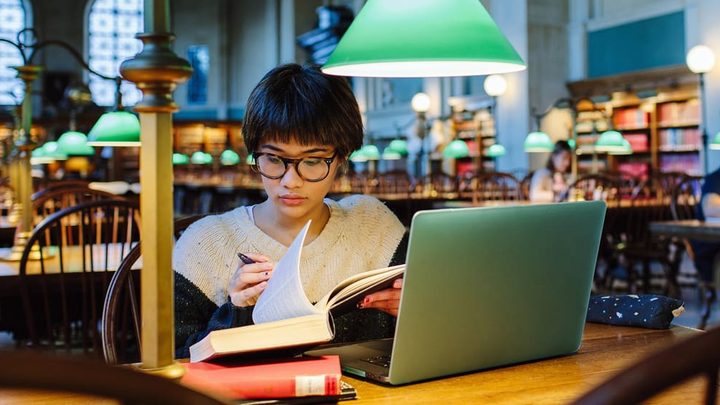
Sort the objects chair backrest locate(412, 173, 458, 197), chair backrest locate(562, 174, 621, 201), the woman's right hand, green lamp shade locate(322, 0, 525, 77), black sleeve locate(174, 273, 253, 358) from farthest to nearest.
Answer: chair backrest locate(412, 173, 458, 197)
chair backrest locate(562, 174, 621, 201)
black sleeve locate(174, 273, 253, 358)
the woman's right hand
green lamp shade locate(322, 0, 525, 77)

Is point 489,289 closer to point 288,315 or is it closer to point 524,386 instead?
point 524,386

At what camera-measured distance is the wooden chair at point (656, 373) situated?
526 millimetres

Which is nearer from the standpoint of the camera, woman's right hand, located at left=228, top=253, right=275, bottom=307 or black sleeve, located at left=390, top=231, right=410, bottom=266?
woman's right hand, located at left=228, top=253, right=275, bottom=307

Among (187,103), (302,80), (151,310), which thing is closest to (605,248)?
(302,80)

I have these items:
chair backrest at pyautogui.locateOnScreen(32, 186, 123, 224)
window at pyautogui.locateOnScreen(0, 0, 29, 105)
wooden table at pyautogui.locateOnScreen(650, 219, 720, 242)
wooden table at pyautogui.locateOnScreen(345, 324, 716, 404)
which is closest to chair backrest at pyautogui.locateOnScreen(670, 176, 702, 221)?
wooden table at pyautogui.locateOnScreen(650, 219, 720, 242)

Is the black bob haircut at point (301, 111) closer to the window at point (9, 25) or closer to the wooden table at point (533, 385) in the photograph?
the wooden table at point (533, 385)

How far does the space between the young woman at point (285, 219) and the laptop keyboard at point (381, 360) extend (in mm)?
269

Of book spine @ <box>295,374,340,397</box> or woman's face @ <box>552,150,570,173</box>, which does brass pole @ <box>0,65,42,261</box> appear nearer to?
book spine @ <box>295,374,340,397</box>

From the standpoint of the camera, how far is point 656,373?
53 cm

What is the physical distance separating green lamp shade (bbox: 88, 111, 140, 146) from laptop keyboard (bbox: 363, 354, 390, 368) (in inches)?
73.0

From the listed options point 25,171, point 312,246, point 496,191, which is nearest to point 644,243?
point 496,191

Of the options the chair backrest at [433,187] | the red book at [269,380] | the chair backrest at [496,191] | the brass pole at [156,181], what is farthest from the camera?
the chair backrest at [433,187]

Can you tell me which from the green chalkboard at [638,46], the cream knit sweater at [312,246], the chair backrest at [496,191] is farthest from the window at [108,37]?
the cream knit sweater at [312,246]

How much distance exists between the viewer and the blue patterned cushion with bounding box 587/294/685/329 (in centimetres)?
148
